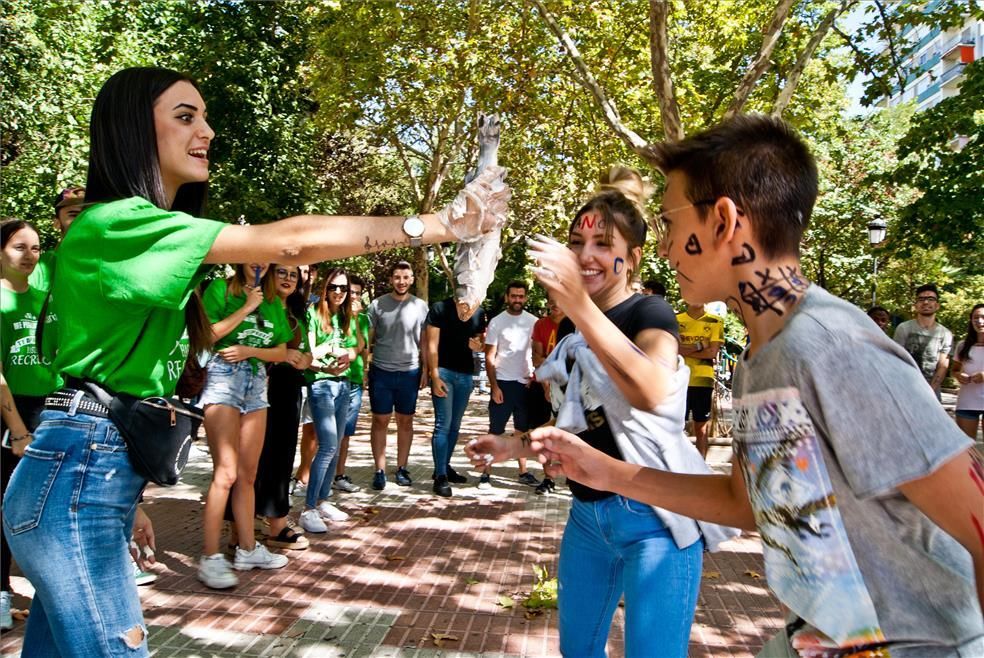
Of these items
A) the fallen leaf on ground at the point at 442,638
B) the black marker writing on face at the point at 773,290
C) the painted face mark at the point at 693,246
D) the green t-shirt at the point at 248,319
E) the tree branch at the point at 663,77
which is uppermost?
the tree branch at the point at 663,77

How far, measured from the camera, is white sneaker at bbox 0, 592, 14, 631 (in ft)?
12.9

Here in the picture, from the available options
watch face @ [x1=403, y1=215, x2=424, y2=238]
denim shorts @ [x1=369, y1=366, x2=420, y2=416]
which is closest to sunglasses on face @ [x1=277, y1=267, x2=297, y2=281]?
denim shorts @ [x1=369, y1=366, x2=420, y2=416]

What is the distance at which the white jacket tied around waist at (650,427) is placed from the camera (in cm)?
237

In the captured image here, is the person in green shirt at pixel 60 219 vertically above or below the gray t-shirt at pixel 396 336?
above

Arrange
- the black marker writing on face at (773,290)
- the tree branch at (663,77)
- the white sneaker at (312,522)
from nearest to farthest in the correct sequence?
the black marker writing on face at (773,290) < the white sneaker at (312,522) < the tree branch at (663,77)

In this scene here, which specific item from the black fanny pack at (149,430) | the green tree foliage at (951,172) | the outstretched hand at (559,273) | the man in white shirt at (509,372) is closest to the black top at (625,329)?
the outstretched hand at (559,273)

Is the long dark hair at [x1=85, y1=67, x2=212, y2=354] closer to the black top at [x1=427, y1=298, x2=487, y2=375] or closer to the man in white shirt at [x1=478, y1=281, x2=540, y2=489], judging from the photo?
the black top at [x1=427, y1=298, x2=487, y2=375]

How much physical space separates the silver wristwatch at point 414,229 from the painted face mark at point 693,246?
0.62 metres

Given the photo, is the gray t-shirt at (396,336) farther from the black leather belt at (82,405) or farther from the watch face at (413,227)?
the watch face at (413,227)

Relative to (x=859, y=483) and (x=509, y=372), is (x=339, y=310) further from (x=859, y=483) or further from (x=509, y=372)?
(x=859, y=483)

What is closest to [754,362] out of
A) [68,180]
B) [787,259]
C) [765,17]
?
[787,259]

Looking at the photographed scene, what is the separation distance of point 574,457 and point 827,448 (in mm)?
796

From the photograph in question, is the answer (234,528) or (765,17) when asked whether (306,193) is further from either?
(234,528)

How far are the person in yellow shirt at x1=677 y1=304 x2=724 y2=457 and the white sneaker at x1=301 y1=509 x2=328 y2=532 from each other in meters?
4.07
